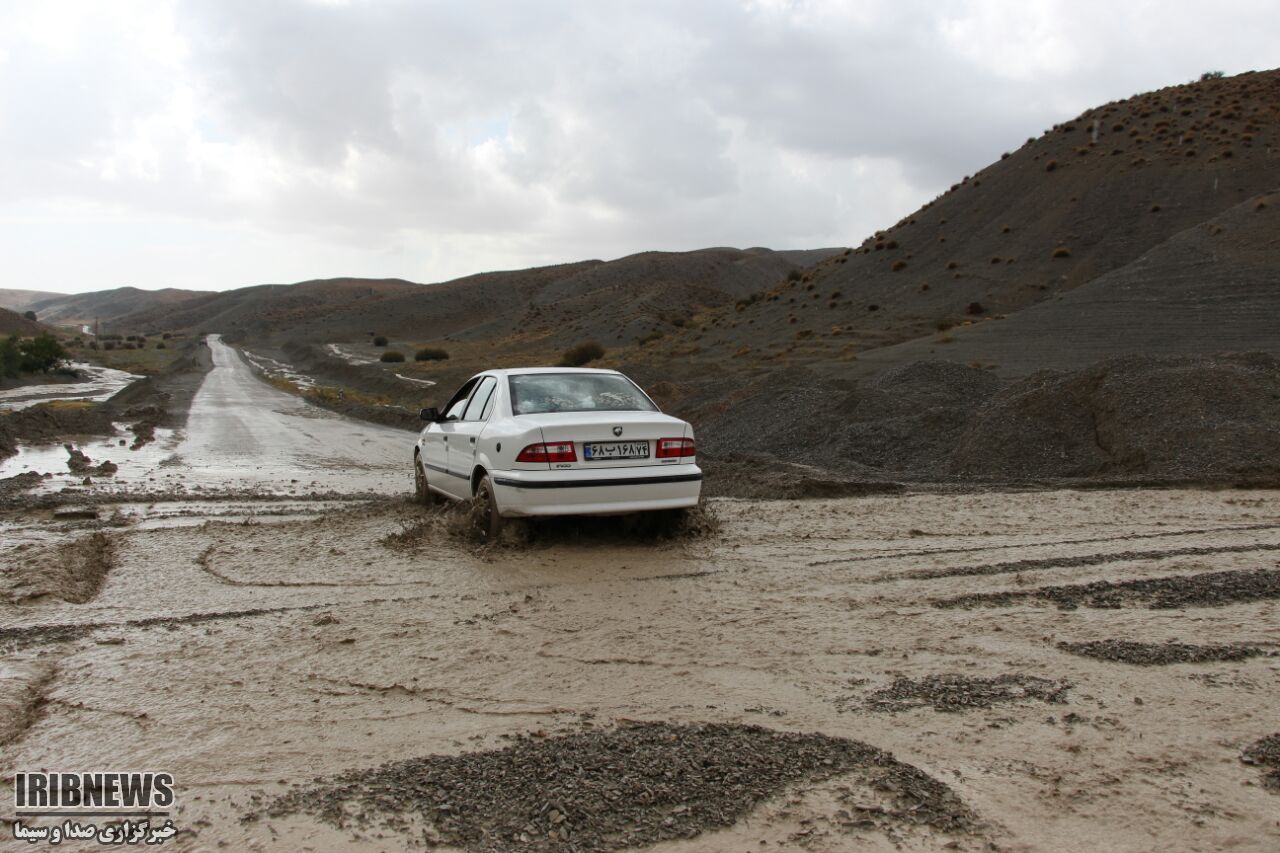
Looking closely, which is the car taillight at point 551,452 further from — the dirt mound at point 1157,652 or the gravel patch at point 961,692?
the dirt mound at point 1157,652

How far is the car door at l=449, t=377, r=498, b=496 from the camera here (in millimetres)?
8508

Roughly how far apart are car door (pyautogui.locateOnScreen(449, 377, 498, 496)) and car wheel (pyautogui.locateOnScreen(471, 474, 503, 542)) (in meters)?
0.39

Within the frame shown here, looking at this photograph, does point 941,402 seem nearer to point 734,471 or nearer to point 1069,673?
point 734,471

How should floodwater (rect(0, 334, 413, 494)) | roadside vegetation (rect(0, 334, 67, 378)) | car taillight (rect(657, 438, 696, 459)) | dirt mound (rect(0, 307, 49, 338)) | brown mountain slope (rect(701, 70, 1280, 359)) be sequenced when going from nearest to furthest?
car taillight (rect(657, 438, 696, 459)), floodwater (rect(0, 334, 413, 494)), roadside vegetation (rect(0, 334, 67, 378)), brown mountain slope (rect(701, 70, 1280, 359)), dirt mound (rect(0, 307, 49, 338))

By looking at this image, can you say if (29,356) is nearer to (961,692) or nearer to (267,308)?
(961,692)

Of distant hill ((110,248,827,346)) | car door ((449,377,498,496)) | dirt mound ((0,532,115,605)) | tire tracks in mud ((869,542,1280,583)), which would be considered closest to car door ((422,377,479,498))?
car door ((449,377,498,496))

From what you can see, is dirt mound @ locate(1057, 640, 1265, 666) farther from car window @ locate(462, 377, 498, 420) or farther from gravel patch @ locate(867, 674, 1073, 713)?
car window @ locate(462, 377, 498, 420)

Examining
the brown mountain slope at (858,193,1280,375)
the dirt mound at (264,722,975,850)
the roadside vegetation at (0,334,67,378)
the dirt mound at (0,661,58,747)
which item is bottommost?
the dirt mound at (0,661,58,747)

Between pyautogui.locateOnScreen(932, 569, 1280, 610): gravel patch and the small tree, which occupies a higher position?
the small tree

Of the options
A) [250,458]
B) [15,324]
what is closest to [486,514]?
[250,458]

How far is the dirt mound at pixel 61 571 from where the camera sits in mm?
6328

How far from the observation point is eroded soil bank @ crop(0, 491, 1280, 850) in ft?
10.9

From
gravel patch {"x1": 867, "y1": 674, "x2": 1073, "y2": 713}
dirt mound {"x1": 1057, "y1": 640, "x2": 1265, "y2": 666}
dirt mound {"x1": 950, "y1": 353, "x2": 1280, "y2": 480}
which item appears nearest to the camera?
gravel patch {"x1": 867, "y1": 674, "x2": 1073, "y2": 713}

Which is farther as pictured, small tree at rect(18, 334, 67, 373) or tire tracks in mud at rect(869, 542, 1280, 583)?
small tree at rect(18, 334, 67, 373)
